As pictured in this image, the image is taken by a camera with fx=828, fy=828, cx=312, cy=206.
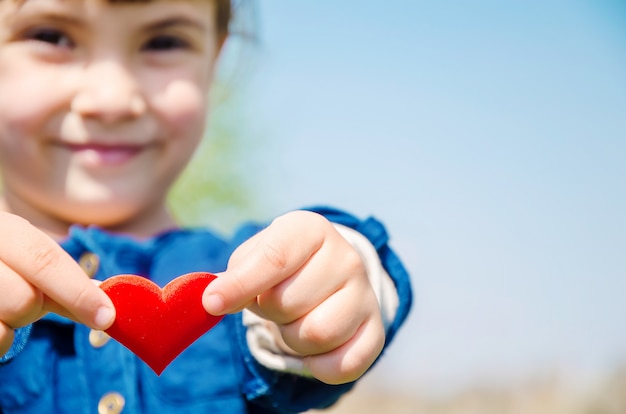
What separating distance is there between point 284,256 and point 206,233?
514 mm

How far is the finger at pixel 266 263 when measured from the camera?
0.70m

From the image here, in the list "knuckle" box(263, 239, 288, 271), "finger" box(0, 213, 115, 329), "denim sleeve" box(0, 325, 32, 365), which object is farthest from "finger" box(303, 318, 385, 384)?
"denim sleeve" box(0, 325, 32, 365)

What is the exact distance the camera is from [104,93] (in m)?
1.09

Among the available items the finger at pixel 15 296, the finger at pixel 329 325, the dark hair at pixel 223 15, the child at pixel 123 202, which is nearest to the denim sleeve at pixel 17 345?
the child at pixel 123 202

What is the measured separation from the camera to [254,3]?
Answer: 1.73m

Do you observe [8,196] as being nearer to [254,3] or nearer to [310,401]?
[310,401]

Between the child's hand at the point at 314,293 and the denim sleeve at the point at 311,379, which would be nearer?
the child's hand at the point at 314,293

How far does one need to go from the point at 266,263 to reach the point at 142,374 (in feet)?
1.33

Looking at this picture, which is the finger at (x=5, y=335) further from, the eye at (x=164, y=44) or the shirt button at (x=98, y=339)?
the eye at (x=164, y=44)

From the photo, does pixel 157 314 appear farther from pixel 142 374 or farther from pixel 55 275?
pixel 142 374

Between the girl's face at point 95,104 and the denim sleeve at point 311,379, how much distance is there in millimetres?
286

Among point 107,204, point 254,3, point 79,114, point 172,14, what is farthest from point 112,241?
point 254,3

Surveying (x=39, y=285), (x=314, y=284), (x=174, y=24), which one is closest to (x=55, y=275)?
(x=39, y=285)

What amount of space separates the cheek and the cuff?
308 millimetres
